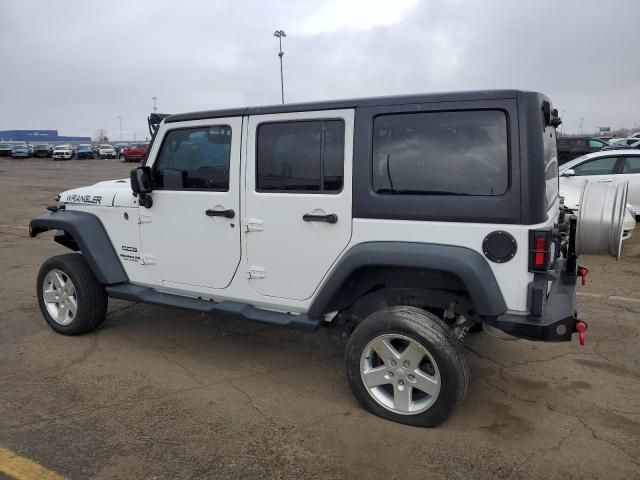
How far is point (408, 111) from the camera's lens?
306 cm

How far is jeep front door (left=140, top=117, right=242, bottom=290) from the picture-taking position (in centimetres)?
371

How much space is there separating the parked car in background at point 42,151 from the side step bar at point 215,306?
171 ft

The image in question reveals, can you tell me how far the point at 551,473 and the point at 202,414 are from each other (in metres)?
2.06

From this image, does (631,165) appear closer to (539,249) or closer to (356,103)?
(539,249)

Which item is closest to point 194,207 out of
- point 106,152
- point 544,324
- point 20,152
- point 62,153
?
point 544,324

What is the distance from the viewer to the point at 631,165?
996 cm

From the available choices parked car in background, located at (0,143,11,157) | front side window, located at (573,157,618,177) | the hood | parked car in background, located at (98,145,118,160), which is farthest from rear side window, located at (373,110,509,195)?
parked car in background, located at (0,143,11,157)

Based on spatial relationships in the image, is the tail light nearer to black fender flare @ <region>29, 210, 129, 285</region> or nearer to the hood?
the hood

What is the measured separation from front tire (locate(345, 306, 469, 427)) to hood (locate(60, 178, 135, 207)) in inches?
90.4

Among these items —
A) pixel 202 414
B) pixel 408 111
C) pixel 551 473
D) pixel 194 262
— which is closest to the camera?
pixel 551 473

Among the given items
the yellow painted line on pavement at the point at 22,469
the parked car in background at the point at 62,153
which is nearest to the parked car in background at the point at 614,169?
the yellow painted line on pavement at the point at 22,469

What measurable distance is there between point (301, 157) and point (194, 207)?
0.96 meters

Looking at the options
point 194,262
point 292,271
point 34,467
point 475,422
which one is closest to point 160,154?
point 194,262

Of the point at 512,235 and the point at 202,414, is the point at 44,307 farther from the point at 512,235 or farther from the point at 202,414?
the point at 512,235
